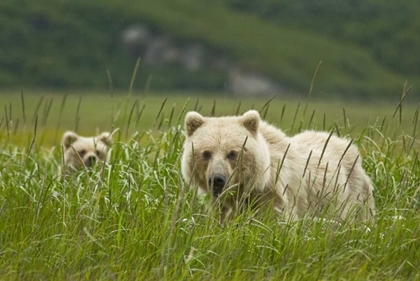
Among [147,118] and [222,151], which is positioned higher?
[222,151]

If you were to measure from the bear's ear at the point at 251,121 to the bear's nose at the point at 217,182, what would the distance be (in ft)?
2.22

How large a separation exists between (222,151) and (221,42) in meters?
168

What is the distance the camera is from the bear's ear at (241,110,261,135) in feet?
24.7

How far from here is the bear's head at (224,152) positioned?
7179 mm

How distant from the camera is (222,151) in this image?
24.1 ft

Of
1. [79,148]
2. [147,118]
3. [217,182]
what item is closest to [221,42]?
[147,118]

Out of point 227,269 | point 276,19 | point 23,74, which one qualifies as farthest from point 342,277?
point 276,19

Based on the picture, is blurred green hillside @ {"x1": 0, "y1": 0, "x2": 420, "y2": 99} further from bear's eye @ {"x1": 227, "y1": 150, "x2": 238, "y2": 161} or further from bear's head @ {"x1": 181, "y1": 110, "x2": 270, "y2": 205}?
bear's eye @ {"x1": 227, "y1": 150, "x2": 238, "y2": 161}

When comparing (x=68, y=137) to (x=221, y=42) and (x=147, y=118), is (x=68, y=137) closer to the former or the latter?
(x=147, y=118)

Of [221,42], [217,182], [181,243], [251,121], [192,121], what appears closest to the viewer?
[181,243]

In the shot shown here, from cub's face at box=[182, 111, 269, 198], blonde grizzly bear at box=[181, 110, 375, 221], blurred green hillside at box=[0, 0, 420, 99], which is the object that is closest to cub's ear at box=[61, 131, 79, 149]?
blonde grizzly bear at box=[181, 110, 375, 221]

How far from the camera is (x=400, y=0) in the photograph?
196m

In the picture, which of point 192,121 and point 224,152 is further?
point 192,121

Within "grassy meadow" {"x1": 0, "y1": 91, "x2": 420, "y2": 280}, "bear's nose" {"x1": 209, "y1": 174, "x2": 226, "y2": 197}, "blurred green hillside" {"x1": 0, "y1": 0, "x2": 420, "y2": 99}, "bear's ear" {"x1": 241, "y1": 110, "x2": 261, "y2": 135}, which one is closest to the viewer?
"grassy meadow" {"x1": 0, "y1": 91, "x2": 420, "y2": 280}
